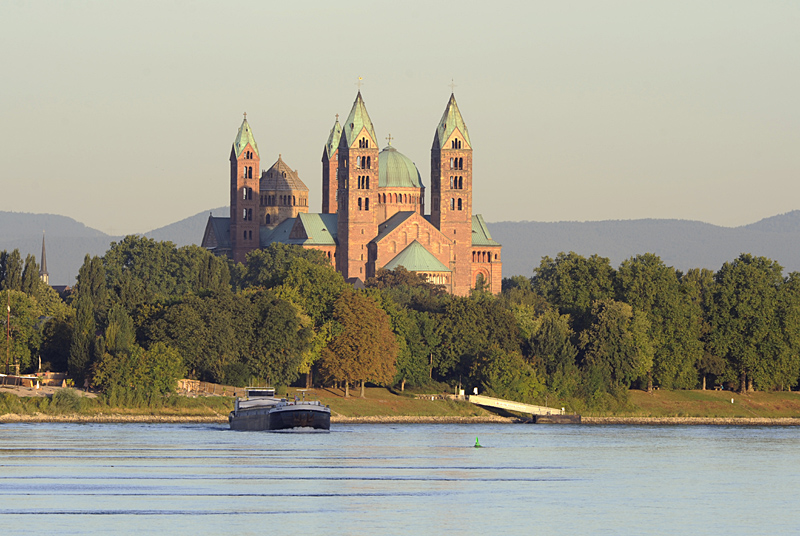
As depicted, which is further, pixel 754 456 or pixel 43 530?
pixel 754 456

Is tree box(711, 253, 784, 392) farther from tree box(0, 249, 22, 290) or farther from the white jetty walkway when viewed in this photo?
tree box(0, 249, 22, 290)

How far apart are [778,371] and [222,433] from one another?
55.6 metres

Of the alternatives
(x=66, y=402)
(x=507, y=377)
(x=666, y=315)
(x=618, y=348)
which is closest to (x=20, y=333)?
(x=66, y=402)

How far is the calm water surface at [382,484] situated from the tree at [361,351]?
21.2m

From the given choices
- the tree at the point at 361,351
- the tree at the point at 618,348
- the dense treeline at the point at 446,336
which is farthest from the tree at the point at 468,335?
the tree at the point at 361,351

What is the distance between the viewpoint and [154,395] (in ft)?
363

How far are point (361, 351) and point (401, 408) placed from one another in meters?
5.17

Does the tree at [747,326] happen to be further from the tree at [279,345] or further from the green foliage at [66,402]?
the green foliage at [66,402]

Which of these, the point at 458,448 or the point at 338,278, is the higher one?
the point at 338,278

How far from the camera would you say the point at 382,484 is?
2421 inches

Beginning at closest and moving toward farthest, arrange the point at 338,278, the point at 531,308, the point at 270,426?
the point at 270,426 → the point at 338,278 → the point at 531,308

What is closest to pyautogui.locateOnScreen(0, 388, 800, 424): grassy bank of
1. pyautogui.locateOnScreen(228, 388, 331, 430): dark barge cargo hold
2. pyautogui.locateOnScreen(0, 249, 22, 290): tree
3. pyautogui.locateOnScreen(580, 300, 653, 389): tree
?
pyautogui.locateOnScreen(580, 300, 653, 389): tree

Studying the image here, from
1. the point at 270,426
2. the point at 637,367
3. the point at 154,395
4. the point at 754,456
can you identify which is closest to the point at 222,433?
the point at 270,426

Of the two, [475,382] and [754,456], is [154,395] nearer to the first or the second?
[475,382]
